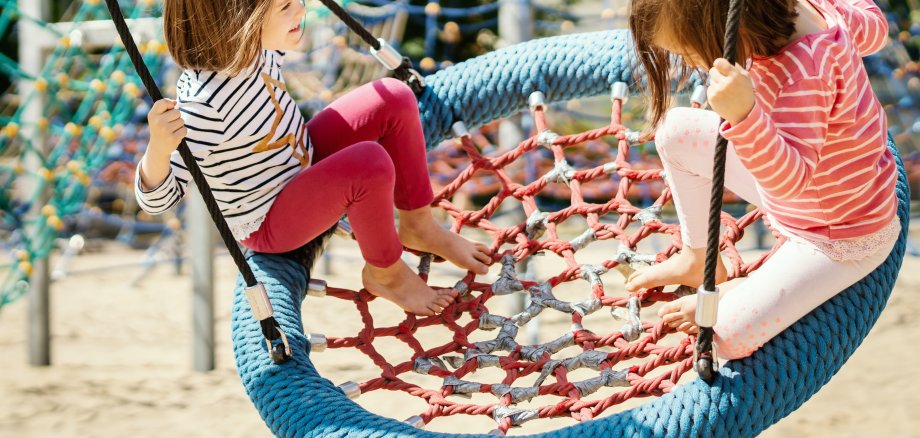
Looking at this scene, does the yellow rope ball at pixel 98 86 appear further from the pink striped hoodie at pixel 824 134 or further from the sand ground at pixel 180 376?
the pink striped hoodie at pixel 824 134

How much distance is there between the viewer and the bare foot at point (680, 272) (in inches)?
49.5

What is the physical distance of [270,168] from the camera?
1.29m

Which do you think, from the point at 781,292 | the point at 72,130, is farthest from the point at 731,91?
the point at 72,130

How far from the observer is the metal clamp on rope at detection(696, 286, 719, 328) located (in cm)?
87

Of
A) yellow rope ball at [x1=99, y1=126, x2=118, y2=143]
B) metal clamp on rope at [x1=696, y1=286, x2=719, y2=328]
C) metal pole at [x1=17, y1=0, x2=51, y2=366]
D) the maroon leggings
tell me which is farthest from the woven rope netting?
metal pole at [x1=17, y1=0, x2=51, y2=366]

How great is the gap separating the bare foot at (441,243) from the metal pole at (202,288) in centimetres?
124

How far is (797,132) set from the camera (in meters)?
0.93

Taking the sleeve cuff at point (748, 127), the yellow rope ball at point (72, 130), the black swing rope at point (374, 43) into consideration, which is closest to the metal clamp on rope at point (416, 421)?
the sleeve cuff at point (748, 127)

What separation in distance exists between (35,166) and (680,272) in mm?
1932

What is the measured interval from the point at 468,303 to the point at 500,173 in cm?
30

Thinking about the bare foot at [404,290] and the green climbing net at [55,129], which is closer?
the bare foot at [404,290]

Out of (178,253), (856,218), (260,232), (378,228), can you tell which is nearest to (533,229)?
(378,228)

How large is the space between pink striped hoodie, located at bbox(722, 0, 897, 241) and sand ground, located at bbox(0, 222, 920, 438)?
1.13 meters

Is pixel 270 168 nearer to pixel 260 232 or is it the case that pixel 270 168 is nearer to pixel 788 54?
pixel 260 232
